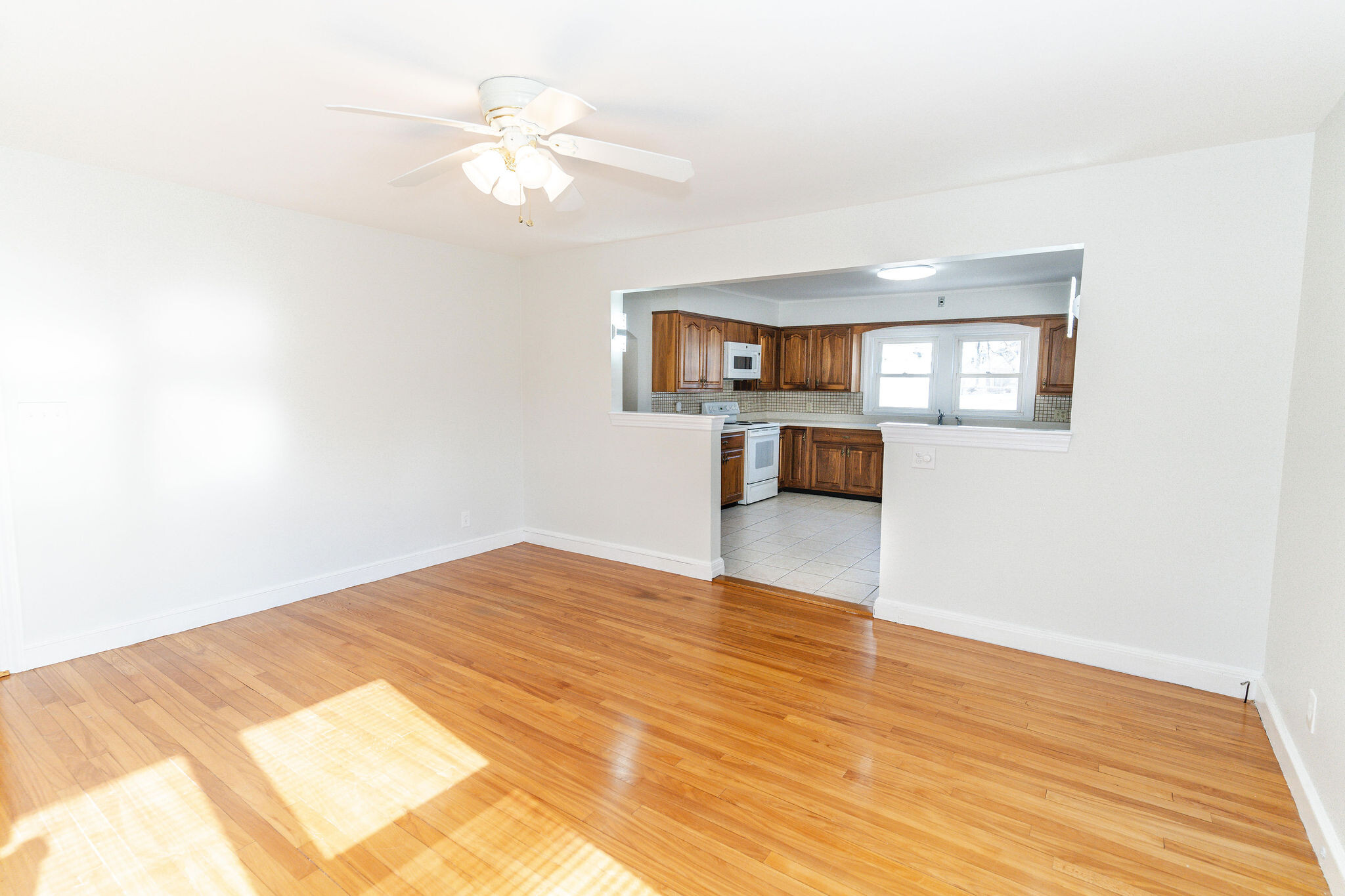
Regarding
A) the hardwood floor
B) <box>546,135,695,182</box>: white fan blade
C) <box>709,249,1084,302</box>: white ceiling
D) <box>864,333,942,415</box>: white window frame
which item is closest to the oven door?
<box>864,333,942,415</box>: white window frame

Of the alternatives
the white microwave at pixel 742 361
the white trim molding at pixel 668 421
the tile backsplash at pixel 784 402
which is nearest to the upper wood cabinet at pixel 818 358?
the tile backsplash at pixel 784 402

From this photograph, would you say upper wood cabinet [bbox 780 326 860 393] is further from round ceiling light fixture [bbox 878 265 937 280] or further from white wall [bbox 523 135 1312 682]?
white wall [bbox 523 135 1312 682]

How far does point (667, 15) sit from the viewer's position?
1822mm

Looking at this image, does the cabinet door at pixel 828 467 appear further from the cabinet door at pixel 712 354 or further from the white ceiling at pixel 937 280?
the white ceiling at pixel 937 280

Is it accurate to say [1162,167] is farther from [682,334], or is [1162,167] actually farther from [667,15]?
[682,334]

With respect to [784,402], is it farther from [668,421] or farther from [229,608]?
[229,608]

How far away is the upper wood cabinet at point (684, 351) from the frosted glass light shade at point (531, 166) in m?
4.24

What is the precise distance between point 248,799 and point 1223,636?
4.05 meters

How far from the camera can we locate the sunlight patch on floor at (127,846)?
182 cm

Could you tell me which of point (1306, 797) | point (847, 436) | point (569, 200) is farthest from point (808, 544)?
point (569, 200)

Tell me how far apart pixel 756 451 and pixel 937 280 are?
8.69 feet

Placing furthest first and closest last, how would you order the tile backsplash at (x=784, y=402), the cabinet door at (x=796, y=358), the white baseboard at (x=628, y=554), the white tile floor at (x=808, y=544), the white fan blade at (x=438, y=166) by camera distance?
the cabinet door at (x=796, y=358) < the tile backsplash at (x=784, y=402) < the white baseboard at (x=628, y=554) < the white tile floor at (x=808, y=544) < the white fan blade at (x=438, y=166)

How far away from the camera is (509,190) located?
2379 millimetres

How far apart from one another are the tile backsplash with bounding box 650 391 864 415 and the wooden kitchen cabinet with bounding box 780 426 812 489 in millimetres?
568
